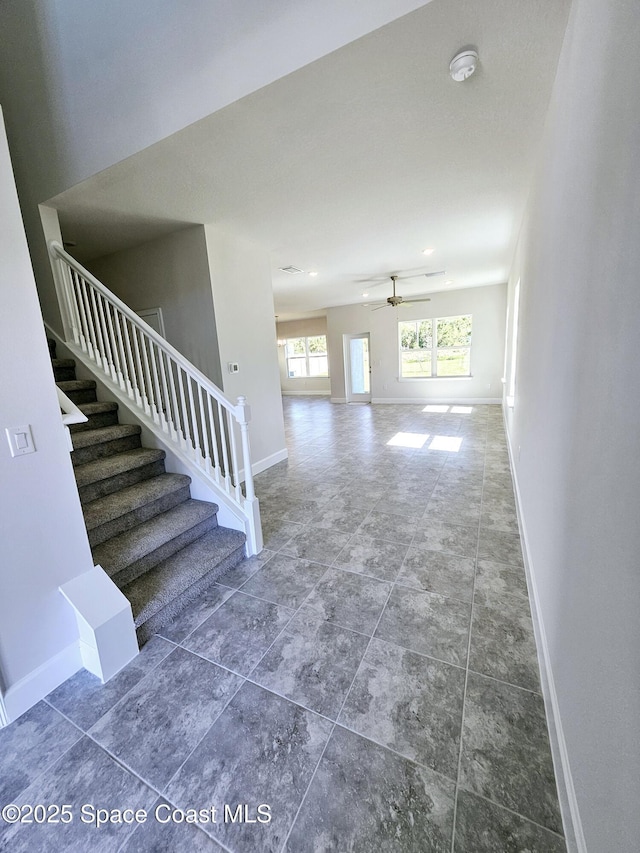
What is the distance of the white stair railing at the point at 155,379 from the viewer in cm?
248

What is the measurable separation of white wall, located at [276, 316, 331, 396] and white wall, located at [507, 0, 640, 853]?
9.72 m

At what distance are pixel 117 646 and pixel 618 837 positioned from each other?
1874 millimetres

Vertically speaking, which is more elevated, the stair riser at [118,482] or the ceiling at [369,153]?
the ceiling at [369,153]

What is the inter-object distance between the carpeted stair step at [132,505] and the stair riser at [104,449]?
1.21 feet

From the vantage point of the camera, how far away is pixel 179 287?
12.4ft

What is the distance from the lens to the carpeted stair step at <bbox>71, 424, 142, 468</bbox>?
2.45 meters

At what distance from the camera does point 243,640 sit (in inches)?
70.6

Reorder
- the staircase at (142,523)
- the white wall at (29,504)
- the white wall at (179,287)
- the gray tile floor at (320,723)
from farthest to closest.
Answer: the white wall at (179,287)
the staircase at (142,523)
the white wall at (29,504)
the gray tile floor at (320,723)

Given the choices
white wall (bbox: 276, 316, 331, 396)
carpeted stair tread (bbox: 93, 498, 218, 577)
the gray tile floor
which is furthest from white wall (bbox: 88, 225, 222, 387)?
white wall (bbox: 276, 316, 331, 396)

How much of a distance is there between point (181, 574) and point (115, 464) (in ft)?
3.11

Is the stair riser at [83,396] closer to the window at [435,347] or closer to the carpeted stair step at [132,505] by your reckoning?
the carpeted stair step at [132,505]

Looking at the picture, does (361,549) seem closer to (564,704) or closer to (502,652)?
(502,652)

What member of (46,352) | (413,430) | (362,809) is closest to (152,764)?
(362,809)

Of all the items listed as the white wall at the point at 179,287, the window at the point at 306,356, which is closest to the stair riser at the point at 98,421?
the white wall at the point at 179,287
